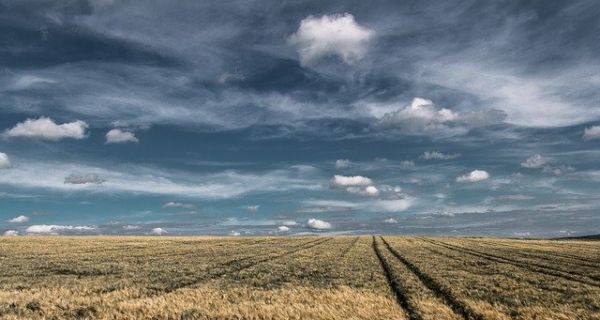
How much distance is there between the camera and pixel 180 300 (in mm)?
18062

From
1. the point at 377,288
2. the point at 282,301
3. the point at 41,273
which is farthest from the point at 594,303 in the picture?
the point at 41,273

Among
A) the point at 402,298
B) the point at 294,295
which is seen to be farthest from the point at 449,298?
the point at 294,295

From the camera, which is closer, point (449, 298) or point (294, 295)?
point (294, 295)

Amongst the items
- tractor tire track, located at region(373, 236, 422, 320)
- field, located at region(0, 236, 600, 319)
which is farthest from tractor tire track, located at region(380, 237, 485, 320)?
tractor tire track, located at region(373, 236, 422, 320)

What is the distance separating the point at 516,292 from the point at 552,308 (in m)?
4.62

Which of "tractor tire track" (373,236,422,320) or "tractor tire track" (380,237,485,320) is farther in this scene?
"tractor tire track" (380,237,485,320)

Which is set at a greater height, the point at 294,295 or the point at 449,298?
the point at 294,295

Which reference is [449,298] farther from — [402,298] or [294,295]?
[294,295]

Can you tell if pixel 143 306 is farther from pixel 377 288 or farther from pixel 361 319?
pixel 377 288

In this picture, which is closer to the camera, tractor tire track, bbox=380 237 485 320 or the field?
the field

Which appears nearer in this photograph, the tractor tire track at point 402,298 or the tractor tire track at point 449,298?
the tractor tire track at point 402,298

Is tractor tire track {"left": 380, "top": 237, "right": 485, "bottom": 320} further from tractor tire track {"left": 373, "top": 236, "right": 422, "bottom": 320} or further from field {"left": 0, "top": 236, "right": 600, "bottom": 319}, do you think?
tractor tire track {"left": 373, "top": 236, "right": 422, "bottom": 320}

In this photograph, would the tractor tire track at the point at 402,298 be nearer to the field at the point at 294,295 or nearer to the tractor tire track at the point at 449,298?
the field at the point at 294,295

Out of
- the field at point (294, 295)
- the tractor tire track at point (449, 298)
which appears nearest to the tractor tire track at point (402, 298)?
the field at point (294, 295)
